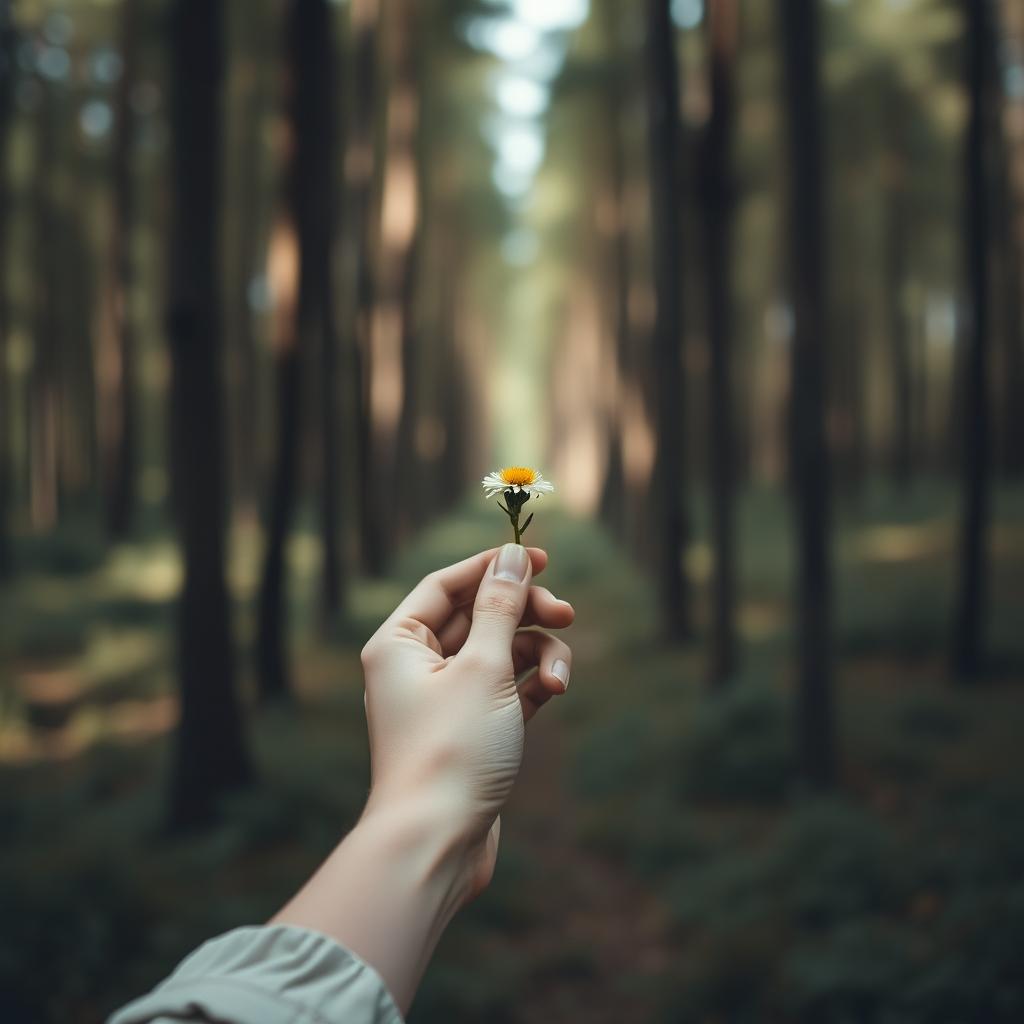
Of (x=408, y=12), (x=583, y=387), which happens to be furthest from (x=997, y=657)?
(x=583, y=387)

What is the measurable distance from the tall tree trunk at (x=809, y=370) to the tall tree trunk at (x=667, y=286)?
4.14 metres

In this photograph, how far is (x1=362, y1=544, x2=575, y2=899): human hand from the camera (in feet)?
4.41

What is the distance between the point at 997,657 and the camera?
987 centimetres

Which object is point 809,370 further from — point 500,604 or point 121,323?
point 121,323

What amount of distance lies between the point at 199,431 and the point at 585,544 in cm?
1816

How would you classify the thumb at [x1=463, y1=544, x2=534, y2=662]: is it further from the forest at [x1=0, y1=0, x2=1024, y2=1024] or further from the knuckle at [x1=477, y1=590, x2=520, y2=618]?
the forest at [x1=0, y1=0, x2=1024, y2=1024]

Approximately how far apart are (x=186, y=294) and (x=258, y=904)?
4.24m

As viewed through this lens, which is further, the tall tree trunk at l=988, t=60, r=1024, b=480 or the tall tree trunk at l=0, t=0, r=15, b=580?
the tall tree trunk at l=988, t=60, r=1024, b=480

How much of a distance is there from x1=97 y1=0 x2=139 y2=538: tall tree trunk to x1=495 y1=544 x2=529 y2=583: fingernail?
19.2 meters

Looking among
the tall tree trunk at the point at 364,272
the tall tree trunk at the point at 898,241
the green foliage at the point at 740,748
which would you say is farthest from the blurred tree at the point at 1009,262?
the green foliage at the point at 740,748

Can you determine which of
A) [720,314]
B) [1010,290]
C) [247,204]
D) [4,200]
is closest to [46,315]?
[247,204]

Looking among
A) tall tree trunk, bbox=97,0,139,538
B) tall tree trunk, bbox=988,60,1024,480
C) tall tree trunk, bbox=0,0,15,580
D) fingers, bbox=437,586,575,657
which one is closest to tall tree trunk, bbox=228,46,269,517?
tall tree trunk, bbox=97,0,139,538

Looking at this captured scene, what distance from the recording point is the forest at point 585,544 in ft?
17.3

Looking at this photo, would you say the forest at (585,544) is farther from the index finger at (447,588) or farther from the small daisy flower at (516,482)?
the small daisy flower at (516,482)
